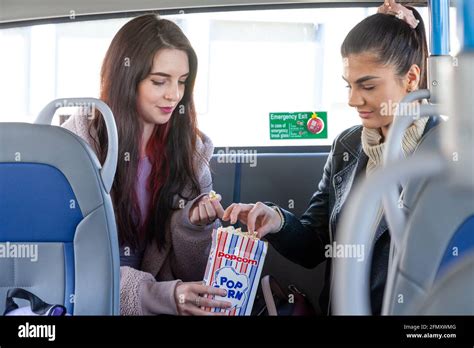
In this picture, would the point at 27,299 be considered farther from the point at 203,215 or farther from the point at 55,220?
the point at 203,215

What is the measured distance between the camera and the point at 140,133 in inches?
65.6

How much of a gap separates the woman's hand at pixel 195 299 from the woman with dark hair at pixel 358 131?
0.15 meters

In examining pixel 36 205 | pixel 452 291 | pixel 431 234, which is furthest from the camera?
pixel 36 205

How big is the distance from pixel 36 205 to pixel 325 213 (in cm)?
57

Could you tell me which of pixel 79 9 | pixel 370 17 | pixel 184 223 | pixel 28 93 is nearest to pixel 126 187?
pixel 184 223

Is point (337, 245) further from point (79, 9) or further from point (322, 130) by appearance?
point (79, 9)

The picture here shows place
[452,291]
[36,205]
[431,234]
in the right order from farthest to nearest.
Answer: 1. [36,205]
2. [431,234]
3. [452,291]

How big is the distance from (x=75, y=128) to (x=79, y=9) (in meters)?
0.24

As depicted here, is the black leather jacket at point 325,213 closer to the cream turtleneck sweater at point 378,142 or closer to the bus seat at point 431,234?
the cream turtleneck sweater at point 378,142

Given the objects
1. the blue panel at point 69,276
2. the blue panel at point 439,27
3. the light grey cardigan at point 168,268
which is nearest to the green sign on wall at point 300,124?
the light grey cardigan at point 168,268

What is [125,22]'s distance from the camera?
1653mm

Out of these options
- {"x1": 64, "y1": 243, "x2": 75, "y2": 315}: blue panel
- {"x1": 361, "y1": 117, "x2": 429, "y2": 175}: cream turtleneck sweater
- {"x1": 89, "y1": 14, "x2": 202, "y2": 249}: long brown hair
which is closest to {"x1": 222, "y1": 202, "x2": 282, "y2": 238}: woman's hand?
{"x1": 89, "y1": 14, "x2": 202, "y2": 249}: long brown hair

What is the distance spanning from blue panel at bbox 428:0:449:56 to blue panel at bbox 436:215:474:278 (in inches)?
13.7

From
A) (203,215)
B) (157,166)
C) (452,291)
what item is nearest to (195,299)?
(203,215)
